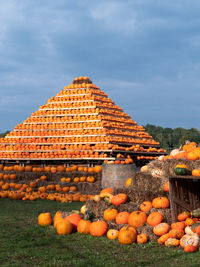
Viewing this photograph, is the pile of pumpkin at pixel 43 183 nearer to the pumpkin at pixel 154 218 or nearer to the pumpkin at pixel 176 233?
the pumpkin at pixel 154 218

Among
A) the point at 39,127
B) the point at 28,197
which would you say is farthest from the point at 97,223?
the point at 39,127

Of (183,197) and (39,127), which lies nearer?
(183,197)

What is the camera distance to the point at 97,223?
10266 mm

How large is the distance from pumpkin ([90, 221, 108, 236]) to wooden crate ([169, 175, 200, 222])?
1.78 m

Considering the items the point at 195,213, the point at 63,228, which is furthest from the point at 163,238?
the point at 63,228

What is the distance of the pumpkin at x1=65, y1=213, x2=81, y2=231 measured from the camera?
10.8 metres

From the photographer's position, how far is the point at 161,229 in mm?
9289

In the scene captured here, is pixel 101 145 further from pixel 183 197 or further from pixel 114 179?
pixel 183 197

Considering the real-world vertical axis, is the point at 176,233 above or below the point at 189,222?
below

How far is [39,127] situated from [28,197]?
569 inches

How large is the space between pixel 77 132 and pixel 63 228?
21.8m

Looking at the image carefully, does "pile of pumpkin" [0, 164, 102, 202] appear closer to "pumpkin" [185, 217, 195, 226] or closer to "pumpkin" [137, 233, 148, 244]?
"pumpkin" [137, 233, 148, 244]

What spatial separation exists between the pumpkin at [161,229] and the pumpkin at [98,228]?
56.1 inches

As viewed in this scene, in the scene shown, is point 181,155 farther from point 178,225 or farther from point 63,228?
point 63,228
